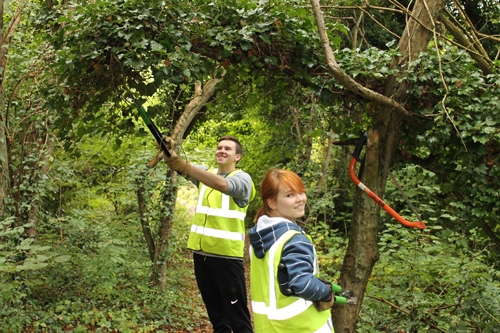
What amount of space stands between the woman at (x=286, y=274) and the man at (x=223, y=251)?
55.9 inches

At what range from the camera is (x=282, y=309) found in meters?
2.36

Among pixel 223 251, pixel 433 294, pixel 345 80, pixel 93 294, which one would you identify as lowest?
pixel 93 294

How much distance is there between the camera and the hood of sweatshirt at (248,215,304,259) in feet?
7.89

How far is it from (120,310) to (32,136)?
85.9 inches

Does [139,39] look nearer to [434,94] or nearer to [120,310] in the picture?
[434,94]

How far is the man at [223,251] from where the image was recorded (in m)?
4.08

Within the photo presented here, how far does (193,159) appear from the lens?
7.01m

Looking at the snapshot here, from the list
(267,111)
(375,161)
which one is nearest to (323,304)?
(375,161)

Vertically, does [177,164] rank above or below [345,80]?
below

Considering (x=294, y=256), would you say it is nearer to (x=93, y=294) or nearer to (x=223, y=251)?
(x=223, y=251)

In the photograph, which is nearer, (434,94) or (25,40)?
(434,94)

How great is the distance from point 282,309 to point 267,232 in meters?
0.37

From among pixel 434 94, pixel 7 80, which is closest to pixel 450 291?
pixel 434 94

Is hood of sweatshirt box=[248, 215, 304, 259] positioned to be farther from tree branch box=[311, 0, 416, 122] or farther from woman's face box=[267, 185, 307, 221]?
tree branch box=[311, 0, 416, 122]
